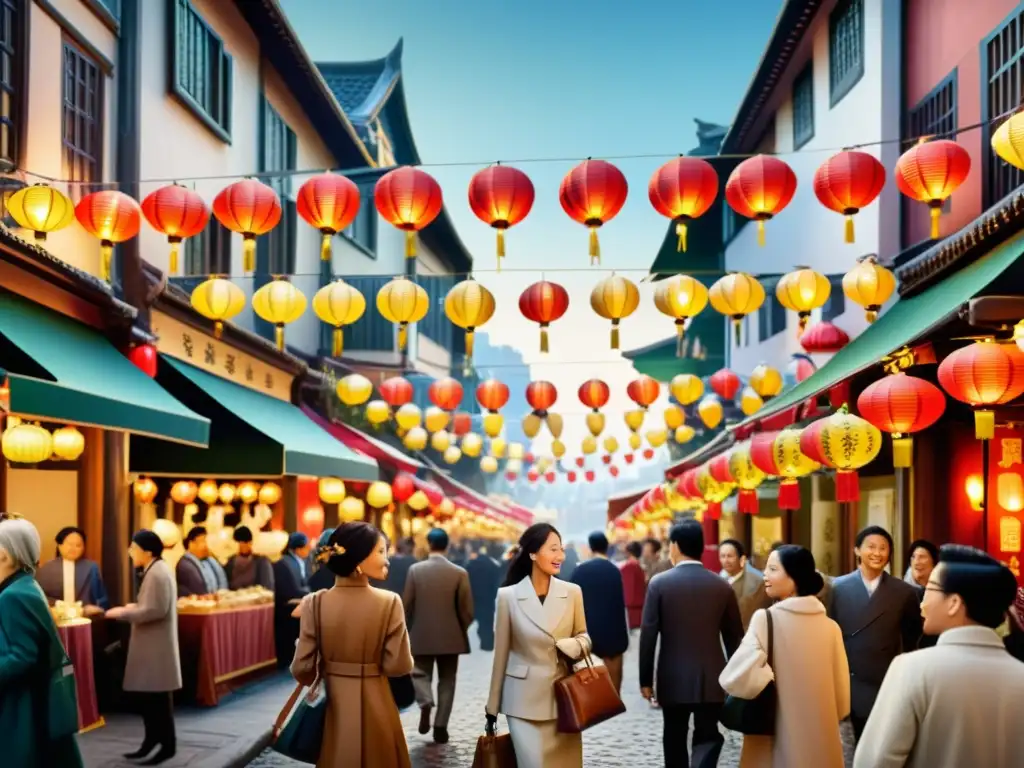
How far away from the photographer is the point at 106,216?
1187 centimetres

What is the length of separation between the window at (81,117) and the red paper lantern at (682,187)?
632cm

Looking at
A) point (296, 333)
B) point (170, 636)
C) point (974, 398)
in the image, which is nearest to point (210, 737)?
point (170, 636)

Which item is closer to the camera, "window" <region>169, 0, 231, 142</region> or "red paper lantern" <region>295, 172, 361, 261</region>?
A: "red paper lantern" <region>295, 172, 361, 261</region>

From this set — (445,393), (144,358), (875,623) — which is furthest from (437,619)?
(445,393)

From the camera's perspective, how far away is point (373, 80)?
1244 inches

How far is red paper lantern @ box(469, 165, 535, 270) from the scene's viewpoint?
11.3 meters

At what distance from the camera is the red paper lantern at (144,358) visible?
13.8m

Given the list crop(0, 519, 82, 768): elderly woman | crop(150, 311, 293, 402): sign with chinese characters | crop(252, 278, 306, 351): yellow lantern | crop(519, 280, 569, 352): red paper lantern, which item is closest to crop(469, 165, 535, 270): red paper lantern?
crop(519, 280, 569, 352): red paper lantern

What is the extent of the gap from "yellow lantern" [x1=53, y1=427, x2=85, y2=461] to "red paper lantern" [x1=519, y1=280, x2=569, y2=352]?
517cm

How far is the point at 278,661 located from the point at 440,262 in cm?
2461

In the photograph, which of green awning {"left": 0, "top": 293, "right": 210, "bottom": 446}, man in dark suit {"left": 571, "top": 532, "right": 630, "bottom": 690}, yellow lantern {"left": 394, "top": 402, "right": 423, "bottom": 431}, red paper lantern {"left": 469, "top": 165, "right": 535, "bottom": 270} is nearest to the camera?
green awning {"left": 0, "top": 293, "right": 210, "bottom": 446}

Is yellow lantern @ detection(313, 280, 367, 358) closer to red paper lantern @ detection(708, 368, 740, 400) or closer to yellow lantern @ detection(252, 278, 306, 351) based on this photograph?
yellow lantern @ detection(252, 278, 306, 351)

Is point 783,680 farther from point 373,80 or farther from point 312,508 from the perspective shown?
point 373,80

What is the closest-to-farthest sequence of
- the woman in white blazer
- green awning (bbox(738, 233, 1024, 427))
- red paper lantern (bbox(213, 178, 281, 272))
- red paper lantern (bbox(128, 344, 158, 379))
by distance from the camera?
the woman in white blazer
green awning (bbox(738, 233, 1024, 427))
red paper lantern (bbox(213, 178, 281, 272))
red paper lantern (bbox(128, 344, 158, 379))
